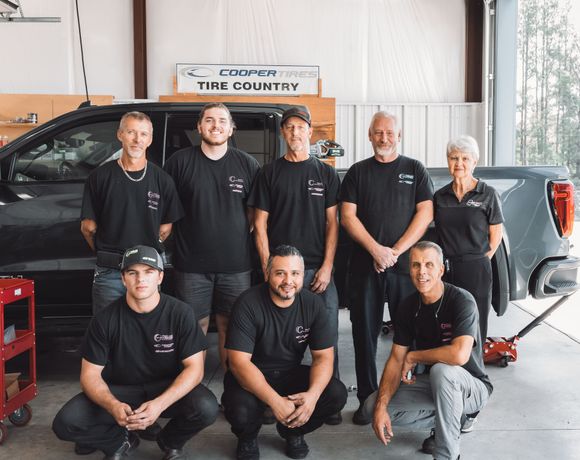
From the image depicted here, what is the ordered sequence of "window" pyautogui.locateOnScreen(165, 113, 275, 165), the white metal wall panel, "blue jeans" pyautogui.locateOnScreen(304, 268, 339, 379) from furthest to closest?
1. the white metal wall panel
2. "window" pyautogui.locateOnScreen(165, 113, 275, 165)
3. "blue jeans" pyautogui.locateOnScreen(304, 268, 339, 379)

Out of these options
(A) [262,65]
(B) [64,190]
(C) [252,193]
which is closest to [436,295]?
(C) [252,193]

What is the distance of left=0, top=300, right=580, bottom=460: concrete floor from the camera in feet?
9.78

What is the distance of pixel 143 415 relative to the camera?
101 inches

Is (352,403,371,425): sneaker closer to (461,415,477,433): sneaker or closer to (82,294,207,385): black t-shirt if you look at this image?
(461,415,477,433): sneaker

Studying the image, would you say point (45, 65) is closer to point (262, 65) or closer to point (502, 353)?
point (262, 65)

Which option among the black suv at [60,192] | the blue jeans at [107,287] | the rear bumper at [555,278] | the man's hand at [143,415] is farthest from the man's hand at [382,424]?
the black suv at [60,192]

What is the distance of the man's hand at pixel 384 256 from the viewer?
320 centimetres

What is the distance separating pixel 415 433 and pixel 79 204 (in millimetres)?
2235

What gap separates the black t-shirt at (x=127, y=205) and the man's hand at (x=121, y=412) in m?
0.83

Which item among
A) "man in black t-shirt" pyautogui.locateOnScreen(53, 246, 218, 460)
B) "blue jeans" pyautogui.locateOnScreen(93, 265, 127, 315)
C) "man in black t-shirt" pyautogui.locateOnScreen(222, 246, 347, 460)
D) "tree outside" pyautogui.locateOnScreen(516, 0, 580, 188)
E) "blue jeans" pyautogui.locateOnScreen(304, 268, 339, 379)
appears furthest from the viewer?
"tree outside" pyautogui.locateOnScreen(516, 0, 580, 188)

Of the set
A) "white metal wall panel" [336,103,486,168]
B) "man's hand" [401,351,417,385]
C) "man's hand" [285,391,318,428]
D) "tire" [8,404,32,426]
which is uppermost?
"white metal wall panel" [336,103,486,168]

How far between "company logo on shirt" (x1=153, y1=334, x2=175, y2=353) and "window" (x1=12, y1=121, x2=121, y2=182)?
1.44 metres

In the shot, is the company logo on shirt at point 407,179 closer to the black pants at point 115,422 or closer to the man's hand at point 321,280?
the man's hand at point 321,280

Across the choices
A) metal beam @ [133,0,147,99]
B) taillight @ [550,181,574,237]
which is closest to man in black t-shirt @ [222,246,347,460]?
taillight @ [550,181,574,237]
